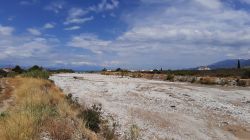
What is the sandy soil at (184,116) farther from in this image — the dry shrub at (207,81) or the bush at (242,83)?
the dry shrub at (207,81)

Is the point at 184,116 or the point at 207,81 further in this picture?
the point at 207,81

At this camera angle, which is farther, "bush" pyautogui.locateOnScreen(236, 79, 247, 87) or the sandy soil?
"bush" pyautogui.locateOnScreen(236, 79, 247, 87)

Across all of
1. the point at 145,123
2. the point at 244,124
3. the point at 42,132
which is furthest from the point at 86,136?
the point at 244,124

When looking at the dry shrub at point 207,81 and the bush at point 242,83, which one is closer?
the bush at point 242,83

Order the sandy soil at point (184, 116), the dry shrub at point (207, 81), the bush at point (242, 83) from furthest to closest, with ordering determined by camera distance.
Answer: the dry shrub at point (207, 81), the bush at point (242, 83), the sandy soil at point (184, 116)

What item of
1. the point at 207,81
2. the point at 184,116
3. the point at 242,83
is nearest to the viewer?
the point at 184,116

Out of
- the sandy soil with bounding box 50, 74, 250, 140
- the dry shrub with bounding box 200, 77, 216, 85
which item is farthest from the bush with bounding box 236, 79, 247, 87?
the sandy soil with bounding box 50, 74, 250, 140

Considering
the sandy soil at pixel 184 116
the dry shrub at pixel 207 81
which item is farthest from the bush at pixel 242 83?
the sandy soil at pixel 184 116

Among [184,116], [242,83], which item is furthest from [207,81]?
[184,116]

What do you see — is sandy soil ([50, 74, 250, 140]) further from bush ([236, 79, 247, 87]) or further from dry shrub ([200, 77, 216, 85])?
dry shrub ([200, 77, 216, 85])

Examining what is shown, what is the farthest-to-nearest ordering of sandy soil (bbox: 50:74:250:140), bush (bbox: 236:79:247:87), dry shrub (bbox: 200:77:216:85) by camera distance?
dry shrub (bbox: 200:77:216:85) < bush (bbox: 236:79:247:87) < sandy soil (bbox: 50:74:250:140)

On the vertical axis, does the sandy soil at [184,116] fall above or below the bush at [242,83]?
below

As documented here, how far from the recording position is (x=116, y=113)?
3244 centimetres

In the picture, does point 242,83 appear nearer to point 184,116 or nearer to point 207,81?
point 207,81
